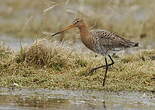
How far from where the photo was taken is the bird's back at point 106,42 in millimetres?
10780

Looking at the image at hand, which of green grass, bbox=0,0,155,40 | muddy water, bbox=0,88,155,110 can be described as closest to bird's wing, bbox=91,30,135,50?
muddy water, bbox=0,88,155,110

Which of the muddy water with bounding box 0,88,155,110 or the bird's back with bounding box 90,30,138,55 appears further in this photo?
the bird's back with bounding box 90,30,138,55

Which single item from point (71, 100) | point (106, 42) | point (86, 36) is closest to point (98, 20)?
point (86, 36)

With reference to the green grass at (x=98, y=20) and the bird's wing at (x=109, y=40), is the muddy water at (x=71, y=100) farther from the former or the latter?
the green grass at (x=98, y=20)

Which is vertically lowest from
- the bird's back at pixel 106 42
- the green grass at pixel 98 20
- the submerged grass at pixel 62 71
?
the submerged grass at pixel 62 71

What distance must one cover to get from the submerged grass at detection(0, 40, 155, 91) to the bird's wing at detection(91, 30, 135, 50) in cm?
50

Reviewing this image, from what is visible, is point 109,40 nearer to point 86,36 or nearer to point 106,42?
point 106,42

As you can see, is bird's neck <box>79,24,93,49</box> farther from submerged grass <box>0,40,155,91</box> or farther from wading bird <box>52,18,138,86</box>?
submerged grass <box>0,40,155,91</box>

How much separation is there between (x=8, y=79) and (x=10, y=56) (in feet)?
3.35

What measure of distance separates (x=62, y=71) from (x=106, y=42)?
1066 mm

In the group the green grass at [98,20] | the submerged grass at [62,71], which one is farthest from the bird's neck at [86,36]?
the green grass at [98,20]

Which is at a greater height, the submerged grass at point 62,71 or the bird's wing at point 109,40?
the bird's wing at point 109,40

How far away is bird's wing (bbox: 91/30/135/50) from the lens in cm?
1080

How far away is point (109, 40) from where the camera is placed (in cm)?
1082
